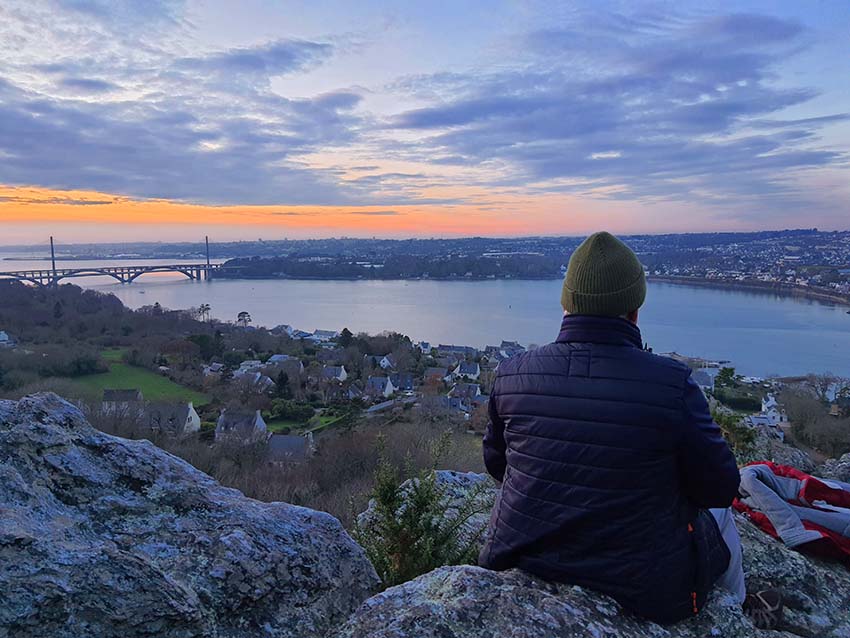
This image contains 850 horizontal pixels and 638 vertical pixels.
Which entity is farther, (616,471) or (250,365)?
(250,365)

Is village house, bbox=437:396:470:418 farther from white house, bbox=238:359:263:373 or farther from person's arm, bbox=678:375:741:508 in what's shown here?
person's arm, bbox=678:375:741:508

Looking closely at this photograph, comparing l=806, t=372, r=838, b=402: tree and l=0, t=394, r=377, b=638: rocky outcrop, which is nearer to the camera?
l=0, t=394, r=377, b=638: rocky outcrop

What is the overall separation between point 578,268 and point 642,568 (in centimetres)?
82

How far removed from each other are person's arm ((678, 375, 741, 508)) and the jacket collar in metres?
0.18

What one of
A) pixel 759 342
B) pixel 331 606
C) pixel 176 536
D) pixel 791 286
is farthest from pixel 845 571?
pixel 791 286

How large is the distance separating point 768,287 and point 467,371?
35806 millimetres

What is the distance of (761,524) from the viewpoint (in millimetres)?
2584

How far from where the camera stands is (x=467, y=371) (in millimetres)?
21297

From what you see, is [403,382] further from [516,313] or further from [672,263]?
[672,263]

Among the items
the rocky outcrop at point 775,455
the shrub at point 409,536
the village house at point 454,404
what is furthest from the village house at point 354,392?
the shrub at point 409,536

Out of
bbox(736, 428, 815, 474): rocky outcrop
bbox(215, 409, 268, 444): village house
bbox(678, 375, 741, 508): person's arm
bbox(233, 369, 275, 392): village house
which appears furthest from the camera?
bbox(233, 369, 275, 392): village house

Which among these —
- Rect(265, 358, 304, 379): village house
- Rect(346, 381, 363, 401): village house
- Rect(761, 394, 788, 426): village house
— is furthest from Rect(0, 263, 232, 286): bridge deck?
Rect(761, 394, 788, 426): village house

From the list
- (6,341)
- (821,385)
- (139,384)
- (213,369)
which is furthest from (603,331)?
(6,341)

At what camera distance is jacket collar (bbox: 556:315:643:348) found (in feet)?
4.94
